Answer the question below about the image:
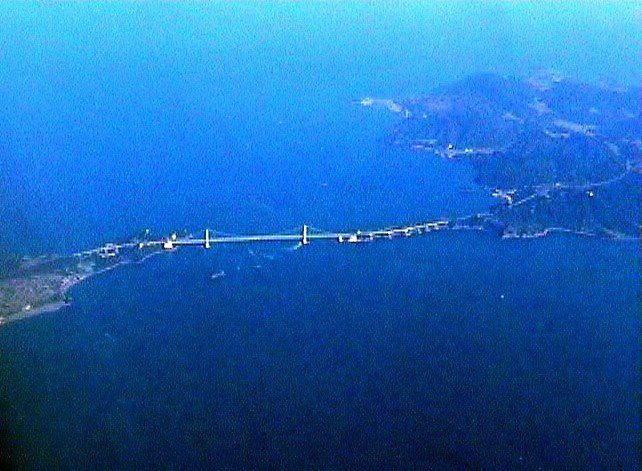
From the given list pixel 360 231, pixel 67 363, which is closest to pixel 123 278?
pixel 67 363

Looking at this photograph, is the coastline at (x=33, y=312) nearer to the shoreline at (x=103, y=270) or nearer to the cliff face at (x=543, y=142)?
the shoreline at (x=103, y=270)

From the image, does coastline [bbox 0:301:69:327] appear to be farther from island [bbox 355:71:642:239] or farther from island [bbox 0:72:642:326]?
island [bbox 355:71:642:239]

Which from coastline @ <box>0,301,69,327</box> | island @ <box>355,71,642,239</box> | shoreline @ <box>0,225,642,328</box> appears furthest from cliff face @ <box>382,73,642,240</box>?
coastline @ <box>0,301,69,327</box>

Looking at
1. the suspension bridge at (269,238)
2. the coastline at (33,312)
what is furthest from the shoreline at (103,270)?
the suspension bridge at (269,238)

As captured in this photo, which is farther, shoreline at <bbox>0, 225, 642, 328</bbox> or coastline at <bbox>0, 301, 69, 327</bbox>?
shoreline at <bbox>0, 225, 642, 328</bbox>

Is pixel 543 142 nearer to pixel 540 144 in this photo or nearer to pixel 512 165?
pixel 540 144

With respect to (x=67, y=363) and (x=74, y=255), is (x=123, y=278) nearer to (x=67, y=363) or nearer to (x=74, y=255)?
(x=74, y=255)

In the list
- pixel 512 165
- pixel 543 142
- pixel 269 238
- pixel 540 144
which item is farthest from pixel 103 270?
pixel 543 142

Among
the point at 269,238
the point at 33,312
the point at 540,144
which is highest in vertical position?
the point at 540,144

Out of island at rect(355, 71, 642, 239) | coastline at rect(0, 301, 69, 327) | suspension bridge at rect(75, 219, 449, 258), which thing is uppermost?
island at rect(355, 71, 642, 239)
